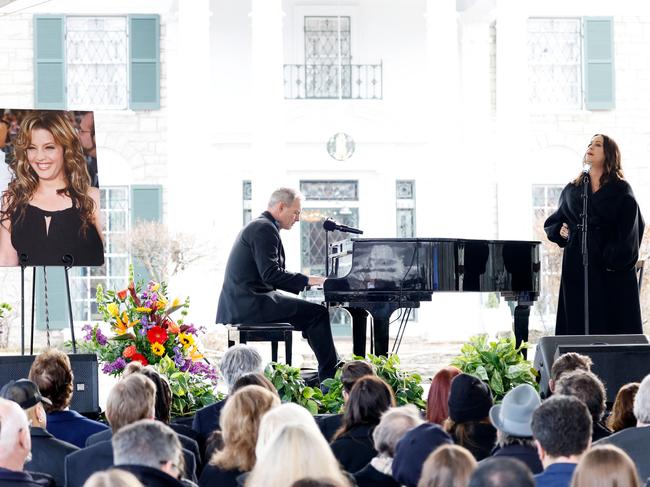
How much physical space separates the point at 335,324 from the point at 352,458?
1448cm

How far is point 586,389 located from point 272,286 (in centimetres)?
404

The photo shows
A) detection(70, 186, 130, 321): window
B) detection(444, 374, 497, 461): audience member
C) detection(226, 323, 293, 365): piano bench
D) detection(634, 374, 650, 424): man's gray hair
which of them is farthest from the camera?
detection(70, 186, 130, 321): window

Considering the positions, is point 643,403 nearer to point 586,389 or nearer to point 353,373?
point 586,389

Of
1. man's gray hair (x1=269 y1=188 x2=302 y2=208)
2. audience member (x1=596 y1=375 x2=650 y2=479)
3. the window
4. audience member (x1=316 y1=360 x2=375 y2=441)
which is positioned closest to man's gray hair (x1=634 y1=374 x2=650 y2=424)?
audience member (x1=596 y1=375 x2=650 y2=479)

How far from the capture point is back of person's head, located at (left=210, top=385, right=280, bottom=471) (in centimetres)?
506

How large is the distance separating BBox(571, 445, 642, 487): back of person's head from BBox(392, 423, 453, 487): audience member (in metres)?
1.00

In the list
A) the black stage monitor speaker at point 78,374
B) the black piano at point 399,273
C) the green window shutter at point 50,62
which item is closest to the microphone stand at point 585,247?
the black piano at point 399,273

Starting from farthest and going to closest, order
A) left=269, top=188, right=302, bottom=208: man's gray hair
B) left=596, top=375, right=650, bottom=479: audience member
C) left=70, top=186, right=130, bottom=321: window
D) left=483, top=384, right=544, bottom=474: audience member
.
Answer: left=70, top=186, right=130, bottom=321: window → left=269, top=188, right=302, bottom=208: man's gray hair → left=596, top=375, right=650, bottom=479: audience member → left=483, top=384, right=544, bottom=474: audience member

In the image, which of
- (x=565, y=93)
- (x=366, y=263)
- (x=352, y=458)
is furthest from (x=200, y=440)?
(x=565, y=93)

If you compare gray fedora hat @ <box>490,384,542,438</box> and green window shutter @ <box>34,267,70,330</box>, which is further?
green window shutter @ <box>34,267,70,330</box>

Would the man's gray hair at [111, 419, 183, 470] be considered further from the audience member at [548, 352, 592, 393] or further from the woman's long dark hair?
the woman's long dark hair

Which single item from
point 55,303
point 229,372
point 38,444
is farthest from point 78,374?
point 55,303

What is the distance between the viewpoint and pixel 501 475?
3.29 meters

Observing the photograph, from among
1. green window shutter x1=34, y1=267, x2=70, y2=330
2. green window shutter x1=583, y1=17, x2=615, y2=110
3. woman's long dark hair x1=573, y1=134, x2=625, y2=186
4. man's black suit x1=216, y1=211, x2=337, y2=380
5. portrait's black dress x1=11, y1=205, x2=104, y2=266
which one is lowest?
green window shutter x1=34, y1=267, x2=70, y2=330
